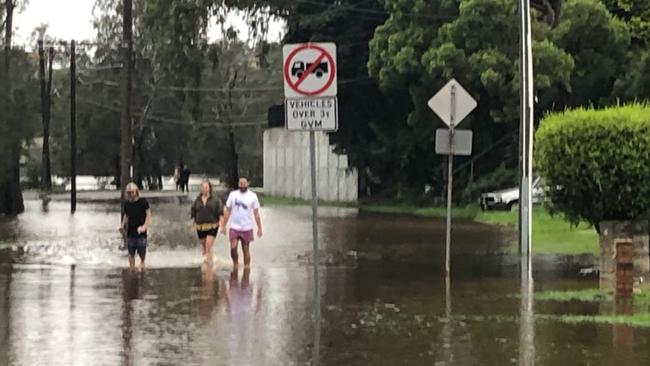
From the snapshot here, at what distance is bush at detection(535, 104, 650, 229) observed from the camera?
1786cm

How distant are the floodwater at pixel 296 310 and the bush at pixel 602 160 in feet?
4.03

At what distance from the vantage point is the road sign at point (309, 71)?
40.0 feet

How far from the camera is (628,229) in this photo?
18.1 m

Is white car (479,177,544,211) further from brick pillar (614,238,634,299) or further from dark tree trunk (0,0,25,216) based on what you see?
brick pillar (614,238,634,299)

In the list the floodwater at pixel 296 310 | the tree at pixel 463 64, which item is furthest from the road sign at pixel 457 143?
the tree at pixel 463 64

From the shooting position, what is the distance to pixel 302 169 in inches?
2751

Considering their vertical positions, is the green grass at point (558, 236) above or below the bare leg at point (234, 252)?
below

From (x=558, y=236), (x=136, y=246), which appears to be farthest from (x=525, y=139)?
(x=136, y=246)

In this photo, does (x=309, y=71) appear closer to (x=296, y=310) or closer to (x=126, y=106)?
(x=296, y=310)

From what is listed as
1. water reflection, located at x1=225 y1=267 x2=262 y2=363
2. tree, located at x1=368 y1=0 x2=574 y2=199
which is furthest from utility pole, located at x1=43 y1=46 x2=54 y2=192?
water reflection, located at x1=225 y1=267 x2=262 y2=363

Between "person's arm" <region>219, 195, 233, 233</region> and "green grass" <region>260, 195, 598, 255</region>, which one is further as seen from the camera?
"green grass" <region>260, 195, 598, 255</region>

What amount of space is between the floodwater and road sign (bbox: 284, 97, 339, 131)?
1928 millimetres

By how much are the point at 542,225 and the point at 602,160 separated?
14.2 metres

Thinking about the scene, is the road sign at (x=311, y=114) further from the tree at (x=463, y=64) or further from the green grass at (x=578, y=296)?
the tree at (x=463, y=64)
